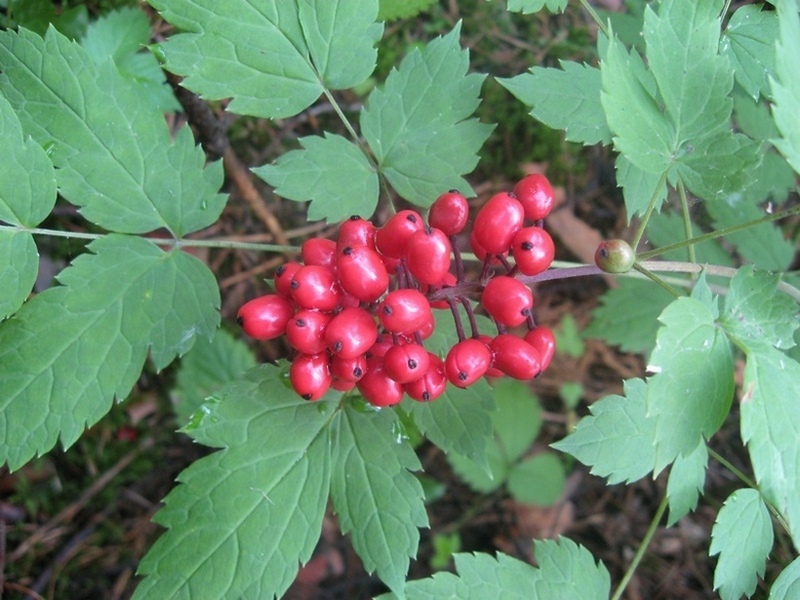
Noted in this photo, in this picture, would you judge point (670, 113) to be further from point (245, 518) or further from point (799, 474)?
point (245, 518)

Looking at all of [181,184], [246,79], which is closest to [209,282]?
[181,184]

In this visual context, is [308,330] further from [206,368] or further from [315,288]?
[206,368]

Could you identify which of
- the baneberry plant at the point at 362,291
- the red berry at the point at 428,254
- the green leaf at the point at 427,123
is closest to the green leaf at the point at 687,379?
the baneberry plant at the point at 362,291

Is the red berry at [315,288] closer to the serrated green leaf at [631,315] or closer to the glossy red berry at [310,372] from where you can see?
the glossy red berry at [310,372]

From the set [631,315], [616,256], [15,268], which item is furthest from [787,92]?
[15,268]

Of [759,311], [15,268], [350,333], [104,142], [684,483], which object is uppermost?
[104,142]

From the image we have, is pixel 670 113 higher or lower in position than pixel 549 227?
higher
